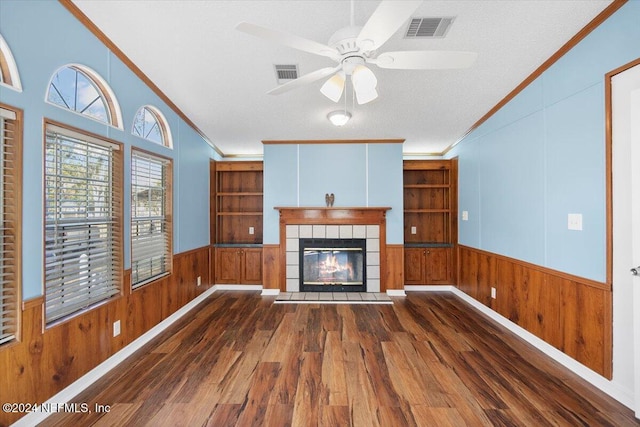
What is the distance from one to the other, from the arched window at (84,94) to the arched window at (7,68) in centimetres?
22

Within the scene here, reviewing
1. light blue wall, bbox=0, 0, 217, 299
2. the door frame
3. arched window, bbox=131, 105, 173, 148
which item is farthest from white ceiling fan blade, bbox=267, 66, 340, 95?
the door frame

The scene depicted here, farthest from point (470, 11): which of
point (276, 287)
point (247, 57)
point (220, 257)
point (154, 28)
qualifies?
point (220, 257)

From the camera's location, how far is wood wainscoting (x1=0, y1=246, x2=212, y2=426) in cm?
158

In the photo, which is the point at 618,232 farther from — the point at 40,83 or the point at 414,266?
the point at 40,83

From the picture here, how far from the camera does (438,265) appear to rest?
4711 millimetres

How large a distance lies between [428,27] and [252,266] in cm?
414

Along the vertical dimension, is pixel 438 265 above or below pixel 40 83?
below

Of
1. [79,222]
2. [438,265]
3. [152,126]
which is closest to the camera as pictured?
[79,222]

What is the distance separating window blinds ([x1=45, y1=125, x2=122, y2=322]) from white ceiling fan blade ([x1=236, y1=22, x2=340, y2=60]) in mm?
1565

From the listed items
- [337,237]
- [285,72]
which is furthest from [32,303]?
[337,237]

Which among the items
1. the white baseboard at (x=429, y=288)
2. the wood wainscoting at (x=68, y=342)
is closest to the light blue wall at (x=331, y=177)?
the white baseboard at (x=429, y=288)

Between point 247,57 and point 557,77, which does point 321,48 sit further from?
point 557,77

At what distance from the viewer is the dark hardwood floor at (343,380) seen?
1.77 metres

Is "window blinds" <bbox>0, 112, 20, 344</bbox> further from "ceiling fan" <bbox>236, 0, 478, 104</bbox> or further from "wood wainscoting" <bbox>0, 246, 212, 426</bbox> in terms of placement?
"ceiling fan" <bbox>236, 0, 478, 104</bbox>
